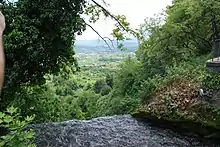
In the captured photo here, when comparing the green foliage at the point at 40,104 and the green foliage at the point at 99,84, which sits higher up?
the green foliage at the point at 40,104

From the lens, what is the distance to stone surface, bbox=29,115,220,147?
787cm

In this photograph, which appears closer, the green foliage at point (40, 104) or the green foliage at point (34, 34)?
the green foliage at point (34, 34)

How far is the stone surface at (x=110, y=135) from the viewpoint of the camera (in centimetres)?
787

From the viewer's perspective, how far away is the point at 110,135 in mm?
8352

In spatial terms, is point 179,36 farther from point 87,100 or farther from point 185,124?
point 87,100

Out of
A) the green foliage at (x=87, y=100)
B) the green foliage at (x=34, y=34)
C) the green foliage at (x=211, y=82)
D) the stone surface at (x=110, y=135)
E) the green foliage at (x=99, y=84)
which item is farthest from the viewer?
the green foliage at (x=99, y=84)

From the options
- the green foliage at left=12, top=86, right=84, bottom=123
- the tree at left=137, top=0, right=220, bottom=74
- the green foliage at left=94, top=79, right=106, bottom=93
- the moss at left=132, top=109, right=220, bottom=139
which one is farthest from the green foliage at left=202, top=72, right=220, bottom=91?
the green foliage at left=94, top=79, right=106, bottom=93

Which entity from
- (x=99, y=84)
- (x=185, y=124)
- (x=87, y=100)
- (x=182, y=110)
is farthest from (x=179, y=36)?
(x=99, y=84)

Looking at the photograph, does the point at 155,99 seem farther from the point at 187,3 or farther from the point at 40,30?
the point at 187,3

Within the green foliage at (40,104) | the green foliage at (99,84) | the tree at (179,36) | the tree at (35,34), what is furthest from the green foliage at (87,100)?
the tree at (35,34)

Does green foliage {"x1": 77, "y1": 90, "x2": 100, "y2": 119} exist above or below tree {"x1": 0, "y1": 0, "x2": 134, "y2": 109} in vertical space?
below

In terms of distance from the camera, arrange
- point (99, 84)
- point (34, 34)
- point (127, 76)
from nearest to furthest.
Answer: point (34, 34)
point (127, 76)
point (99, 84)

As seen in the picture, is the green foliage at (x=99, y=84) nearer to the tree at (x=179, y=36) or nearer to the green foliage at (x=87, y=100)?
the green foliage at (x=87, y=100)

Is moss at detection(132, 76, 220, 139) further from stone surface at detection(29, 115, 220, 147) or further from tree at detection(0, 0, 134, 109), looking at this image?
tree at detection(0, 0, 134, 109)
